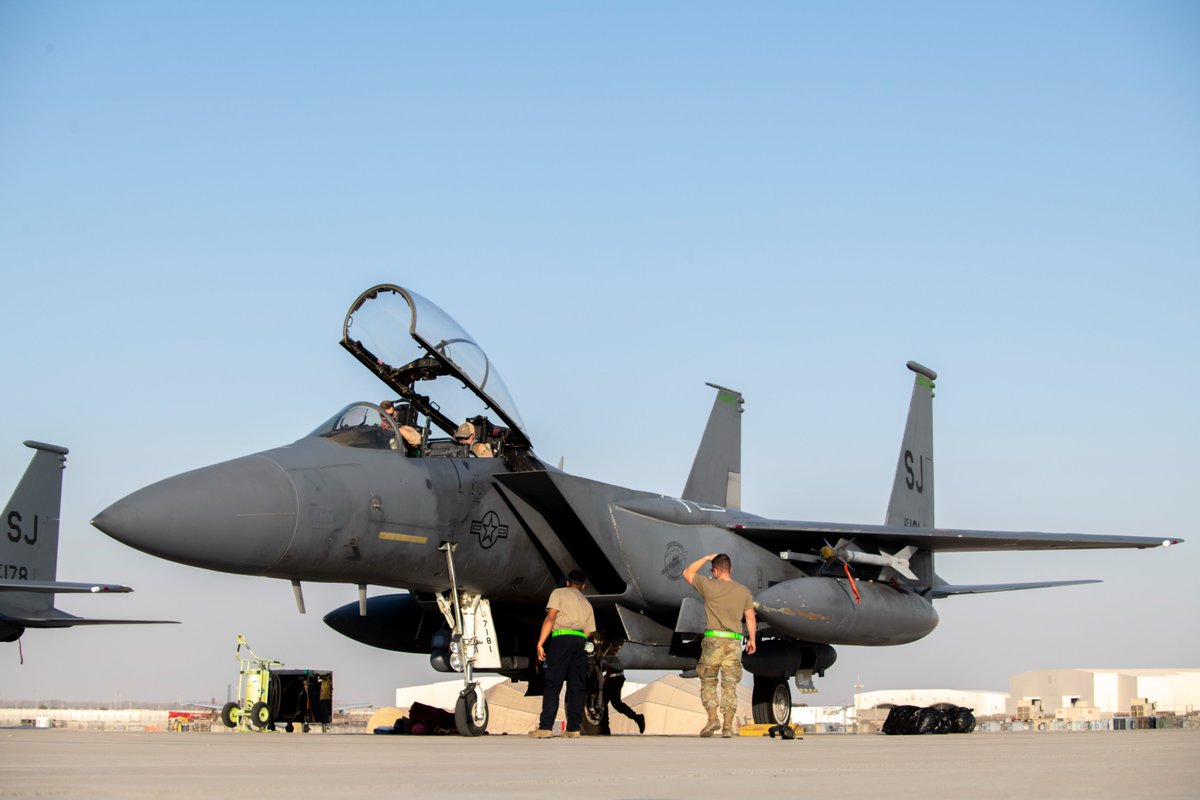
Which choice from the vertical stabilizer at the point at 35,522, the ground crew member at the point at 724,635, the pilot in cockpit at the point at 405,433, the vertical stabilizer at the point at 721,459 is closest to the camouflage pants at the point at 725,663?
the ground crew member at the point at 724,635

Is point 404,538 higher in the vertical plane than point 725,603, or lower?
higher

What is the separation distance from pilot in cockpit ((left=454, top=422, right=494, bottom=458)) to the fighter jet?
39.5ft

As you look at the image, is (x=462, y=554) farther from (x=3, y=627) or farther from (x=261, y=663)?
(x=3, y=627)

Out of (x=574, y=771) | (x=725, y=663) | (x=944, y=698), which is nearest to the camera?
(x=574, y=771)

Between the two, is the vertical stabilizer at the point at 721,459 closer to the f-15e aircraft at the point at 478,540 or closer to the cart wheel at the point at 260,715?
the f-15e aircraft at the point at 478,540

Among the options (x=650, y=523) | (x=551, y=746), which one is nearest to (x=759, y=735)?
(x=650, y=523)

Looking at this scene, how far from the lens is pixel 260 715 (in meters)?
11.9

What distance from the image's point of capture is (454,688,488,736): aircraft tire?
10.4 metres

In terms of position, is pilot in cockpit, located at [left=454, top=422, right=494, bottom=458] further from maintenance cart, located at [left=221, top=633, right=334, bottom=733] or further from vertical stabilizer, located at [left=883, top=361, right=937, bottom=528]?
vertical stabilizer, located at [left=883, top=361, right=937, bottom=528]

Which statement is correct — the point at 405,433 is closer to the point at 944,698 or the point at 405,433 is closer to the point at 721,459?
the point at 721,459

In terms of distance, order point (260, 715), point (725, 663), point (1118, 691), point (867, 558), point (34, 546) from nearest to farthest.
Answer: point (725, 663), point (260, 715), point (867, 558), point (34, 546), point (1118, 691)

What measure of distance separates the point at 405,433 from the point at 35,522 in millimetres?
14665

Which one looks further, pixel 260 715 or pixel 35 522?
pixel 35 522

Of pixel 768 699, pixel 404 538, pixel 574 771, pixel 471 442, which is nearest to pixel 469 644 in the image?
pixel 404 538
